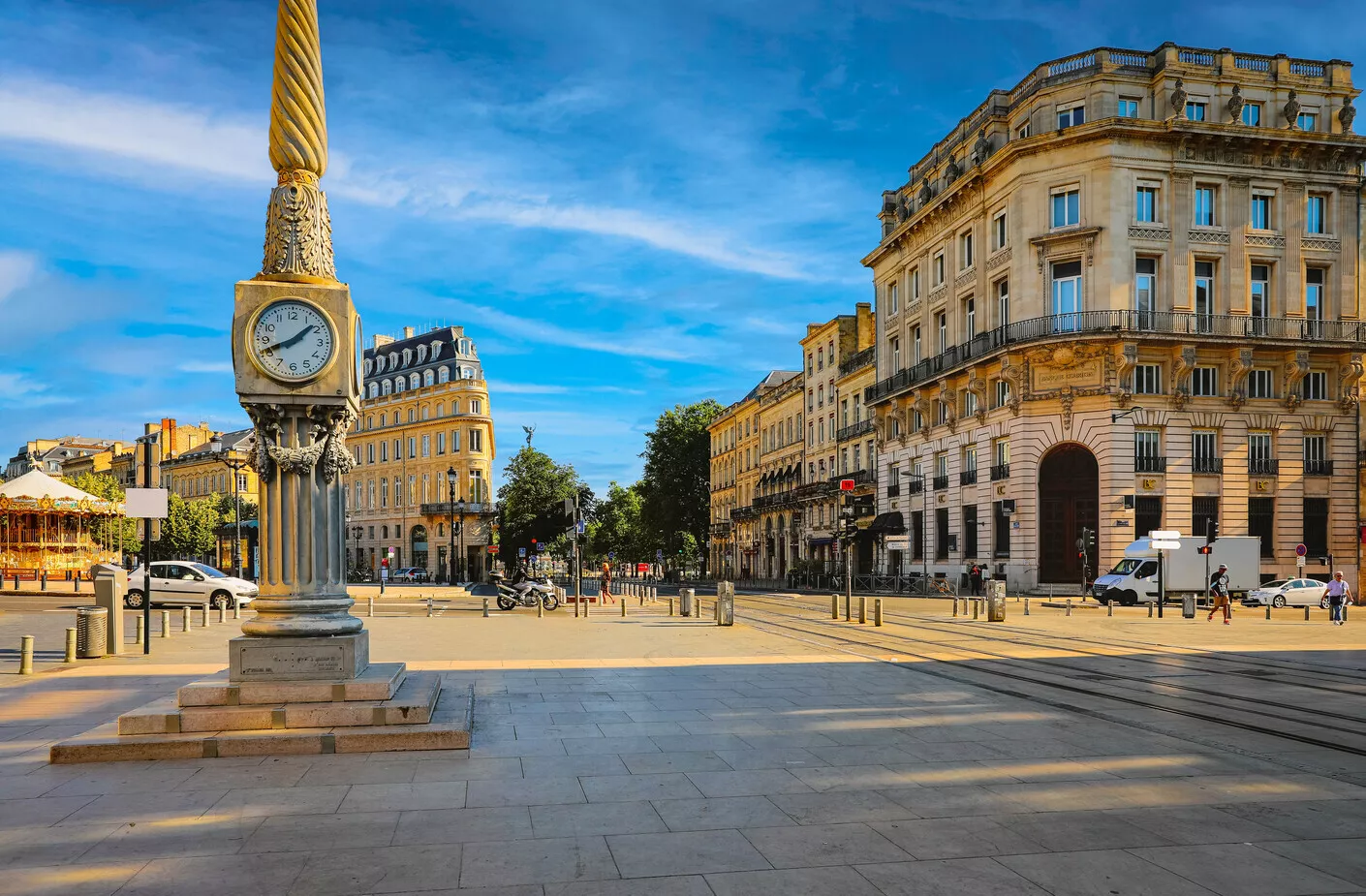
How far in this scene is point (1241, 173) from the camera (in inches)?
1813

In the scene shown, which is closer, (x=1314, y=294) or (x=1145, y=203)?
(x=1145, y=203)

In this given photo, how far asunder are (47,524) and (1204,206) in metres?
53.1

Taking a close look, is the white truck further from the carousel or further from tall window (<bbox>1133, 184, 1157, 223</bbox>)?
the carousel

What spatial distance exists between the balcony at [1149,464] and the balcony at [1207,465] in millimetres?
1529

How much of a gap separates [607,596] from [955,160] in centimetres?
3067

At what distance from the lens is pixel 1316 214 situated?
4747cm

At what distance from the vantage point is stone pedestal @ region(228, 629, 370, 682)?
31.2 feet

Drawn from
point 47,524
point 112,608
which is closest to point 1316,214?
point 112,608

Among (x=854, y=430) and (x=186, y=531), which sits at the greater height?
(x=854, y=430)

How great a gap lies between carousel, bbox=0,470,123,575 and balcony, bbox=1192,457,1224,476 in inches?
1804

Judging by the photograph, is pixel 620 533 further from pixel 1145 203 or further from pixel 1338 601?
pixel 1338 601

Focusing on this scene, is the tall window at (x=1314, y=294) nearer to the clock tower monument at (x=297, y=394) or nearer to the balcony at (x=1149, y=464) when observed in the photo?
the balcony at (x=1149, y=464)

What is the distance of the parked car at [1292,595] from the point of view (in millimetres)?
39312

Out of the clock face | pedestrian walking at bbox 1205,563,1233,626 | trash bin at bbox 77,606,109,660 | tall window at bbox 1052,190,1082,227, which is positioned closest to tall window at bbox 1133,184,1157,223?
tall window at bbox 1052,190,1082,227
